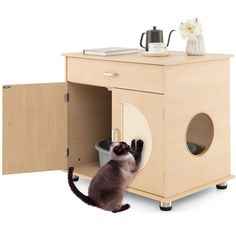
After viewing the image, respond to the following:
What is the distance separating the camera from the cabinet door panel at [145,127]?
346cm

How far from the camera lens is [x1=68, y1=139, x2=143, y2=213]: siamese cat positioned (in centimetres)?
335

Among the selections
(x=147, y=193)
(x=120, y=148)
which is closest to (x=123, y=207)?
(x=147, y=193)

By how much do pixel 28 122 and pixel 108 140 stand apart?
0.62 meters

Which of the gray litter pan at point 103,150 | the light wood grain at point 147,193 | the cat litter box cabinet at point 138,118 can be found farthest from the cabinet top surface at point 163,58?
the light wood grain at point 147,193

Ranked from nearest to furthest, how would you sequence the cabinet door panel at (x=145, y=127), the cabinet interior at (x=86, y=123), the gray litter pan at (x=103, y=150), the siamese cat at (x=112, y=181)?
the siamese cat at (x=112, y=181)
the cabinet door panel at (x=145, y=127)
the gray litter pan at (x=103, y=150)
the cabinet interior at (x=86, y=123)

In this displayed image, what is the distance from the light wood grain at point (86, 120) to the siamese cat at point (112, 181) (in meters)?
0.78

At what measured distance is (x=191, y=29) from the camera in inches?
149

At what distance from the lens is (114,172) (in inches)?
132

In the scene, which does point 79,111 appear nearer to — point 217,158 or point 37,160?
point 37,160

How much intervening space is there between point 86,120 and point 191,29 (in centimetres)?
102

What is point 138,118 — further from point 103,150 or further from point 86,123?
point 86,123

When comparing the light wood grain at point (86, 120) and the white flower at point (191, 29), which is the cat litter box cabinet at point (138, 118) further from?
the white flower at point (191, 29)

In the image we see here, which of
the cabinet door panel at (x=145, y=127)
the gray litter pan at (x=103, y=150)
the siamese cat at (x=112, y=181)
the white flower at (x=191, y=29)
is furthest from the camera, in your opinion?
the gray litter pan at (x=103, y=150)

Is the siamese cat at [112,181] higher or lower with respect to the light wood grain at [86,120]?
lower
